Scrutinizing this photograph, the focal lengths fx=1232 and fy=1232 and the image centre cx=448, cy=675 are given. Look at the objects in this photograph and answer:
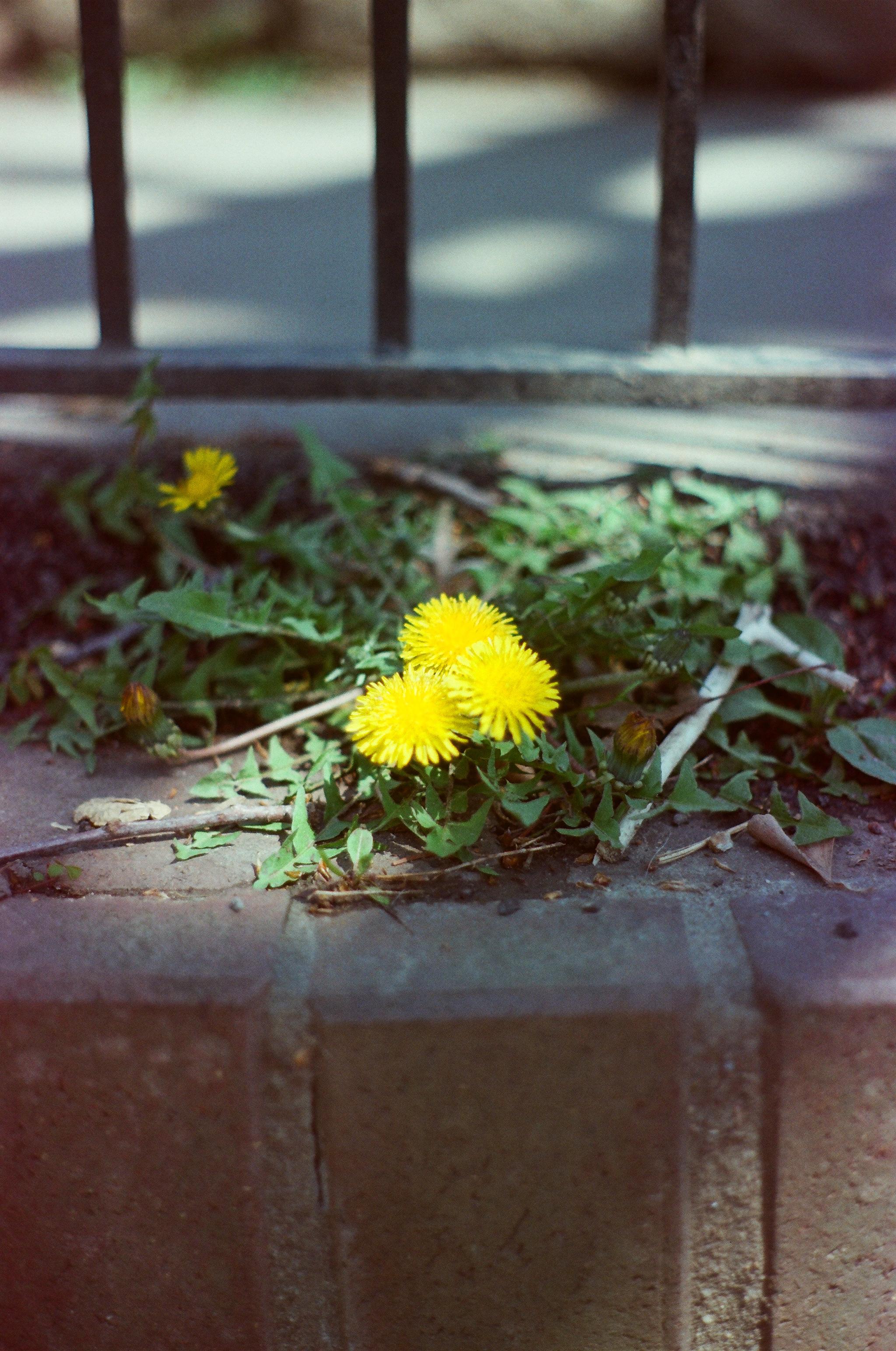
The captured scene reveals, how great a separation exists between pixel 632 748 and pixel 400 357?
75 cm

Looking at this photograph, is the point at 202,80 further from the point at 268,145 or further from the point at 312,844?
the point at 312,844

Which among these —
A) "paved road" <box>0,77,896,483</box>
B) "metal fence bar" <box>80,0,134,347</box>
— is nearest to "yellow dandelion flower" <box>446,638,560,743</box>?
"paved road" <box>0,77,896,483</box>

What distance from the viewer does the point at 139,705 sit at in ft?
3.57

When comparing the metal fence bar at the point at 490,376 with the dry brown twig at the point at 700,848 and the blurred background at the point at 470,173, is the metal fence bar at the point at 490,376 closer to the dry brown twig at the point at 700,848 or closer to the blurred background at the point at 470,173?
the blurred background at the point at 470,173

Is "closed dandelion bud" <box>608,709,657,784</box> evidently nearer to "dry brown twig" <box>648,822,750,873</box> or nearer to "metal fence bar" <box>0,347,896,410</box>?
"dry brown twig" <box>648,822,750,873</box>

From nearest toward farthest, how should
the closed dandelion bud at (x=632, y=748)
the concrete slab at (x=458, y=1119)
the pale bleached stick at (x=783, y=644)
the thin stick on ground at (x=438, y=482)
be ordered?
the concrete slab at (x=458, y=1119) < the closed dandelion bud at (x=632, y=748) < the pale bleached stick at (x=783, y=644) < the thin stick on ground at (x=438, y=482)

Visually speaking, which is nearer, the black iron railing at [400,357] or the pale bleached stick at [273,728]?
the pale bleached stick at [273,728]

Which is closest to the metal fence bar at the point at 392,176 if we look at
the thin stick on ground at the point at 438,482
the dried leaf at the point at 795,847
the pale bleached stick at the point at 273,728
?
the thin stick on ground at the point at 438,482

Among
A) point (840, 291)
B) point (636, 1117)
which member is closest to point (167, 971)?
point (636, 1117)

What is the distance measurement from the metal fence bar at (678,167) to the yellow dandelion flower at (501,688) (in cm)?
71

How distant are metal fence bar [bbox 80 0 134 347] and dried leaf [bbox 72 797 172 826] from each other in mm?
736

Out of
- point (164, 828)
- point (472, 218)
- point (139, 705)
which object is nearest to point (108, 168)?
point (139, 705)

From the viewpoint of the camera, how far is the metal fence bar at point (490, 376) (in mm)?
1490

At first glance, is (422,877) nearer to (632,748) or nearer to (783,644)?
(632,748)
